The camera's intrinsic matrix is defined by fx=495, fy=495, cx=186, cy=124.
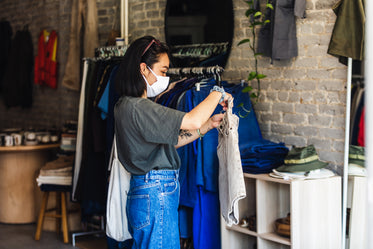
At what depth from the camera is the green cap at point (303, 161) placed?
3174 mm

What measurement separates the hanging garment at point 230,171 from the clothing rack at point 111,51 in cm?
169

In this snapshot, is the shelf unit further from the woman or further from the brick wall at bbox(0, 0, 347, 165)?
the woman

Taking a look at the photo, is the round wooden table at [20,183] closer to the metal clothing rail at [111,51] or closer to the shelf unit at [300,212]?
the metal clothing rail at [111,51]

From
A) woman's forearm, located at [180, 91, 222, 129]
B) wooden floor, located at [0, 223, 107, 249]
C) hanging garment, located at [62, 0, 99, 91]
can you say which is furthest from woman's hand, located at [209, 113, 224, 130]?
hanging garment, located at [62, 0, 99, 91]

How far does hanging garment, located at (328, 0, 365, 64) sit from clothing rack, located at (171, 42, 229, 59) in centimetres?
110

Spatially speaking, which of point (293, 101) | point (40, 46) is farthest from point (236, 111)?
point (40, 46)

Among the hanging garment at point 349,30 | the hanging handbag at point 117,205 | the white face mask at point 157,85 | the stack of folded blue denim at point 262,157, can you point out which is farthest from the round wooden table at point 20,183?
the hanging garment at point 349,30

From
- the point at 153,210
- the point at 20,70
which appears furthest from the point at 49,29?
the point at 153,210

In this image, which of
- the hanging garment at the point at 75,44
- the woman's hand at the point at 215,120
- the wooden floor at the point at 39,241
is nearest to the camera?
the woman's hand at the point at 215,120

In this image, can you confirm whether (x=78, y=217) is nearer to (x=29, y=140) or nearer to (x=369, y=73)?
(x=29, y=140)

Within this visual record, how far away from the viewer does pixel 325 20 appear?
11.1 ft

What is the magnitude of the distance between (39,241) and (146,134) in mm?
2941

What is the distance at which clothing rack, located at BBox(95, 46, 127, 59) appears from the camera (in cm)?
432

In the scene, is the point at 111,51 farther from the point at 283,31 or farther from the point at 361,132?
the point at 361,132
